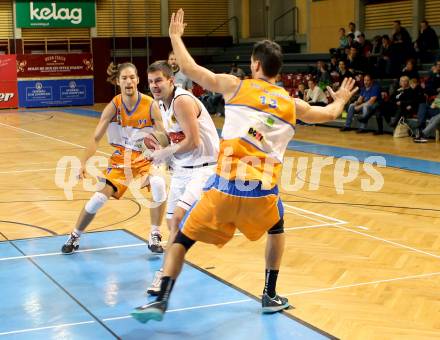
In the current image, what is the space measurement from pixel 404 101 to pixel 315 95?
3475 mm

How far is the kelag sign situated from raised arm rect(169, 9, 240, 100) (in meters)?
23.5

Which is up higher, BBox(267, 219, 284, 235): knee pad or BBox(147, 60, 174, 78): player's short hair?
BBox(147, 60, 174, 78): player's short hair

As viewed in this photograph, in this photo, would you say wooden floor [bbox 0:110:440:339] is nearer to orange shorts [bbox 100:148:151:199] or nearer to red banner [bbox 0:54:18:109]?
orange shorts [bbox 100:148:151:199]

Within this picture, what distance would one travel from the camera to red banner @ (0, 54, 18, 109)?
84.0 ft

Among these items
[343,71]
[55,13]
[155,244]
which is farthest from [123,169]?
[55,13]

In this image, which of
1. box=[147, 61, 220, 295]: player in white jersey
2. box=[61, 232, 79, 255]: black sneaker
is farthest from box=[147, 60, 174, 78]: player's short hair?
box=[61, 232, 79, 255]: black sneaker

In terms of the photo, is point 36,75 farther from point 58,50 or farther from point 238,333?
point 238,333

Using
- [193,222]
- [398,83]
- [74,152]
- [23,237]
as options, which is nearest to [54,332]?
[193,222]

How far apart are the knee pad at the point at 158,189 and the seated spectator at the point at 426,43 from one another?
44.3ft

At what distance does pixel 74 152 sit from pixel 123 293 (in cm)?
897

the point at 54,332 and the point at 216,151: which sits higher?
the point at 216,151

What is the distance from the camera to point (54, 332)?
484cm

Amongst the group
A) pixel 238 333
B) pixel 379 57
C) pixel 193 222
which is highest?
pixel 379 57

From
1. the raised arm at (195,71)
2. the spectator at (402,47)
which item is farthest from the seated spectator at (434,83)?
the raised arm at (195,71)
